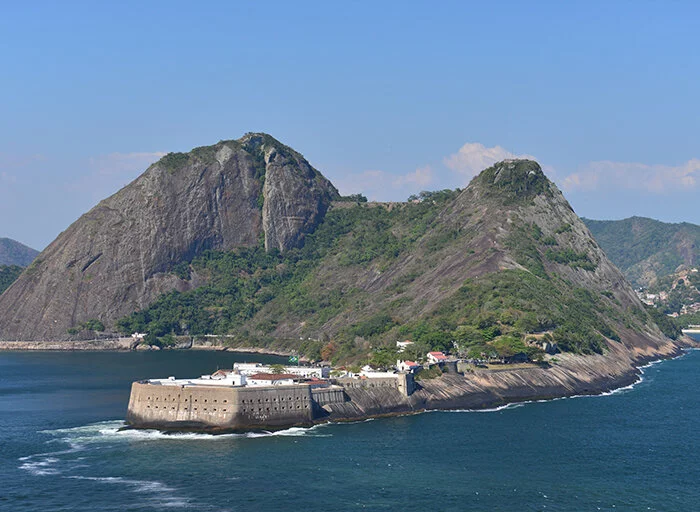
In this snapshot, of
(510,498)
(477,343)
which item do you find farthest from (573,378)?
(510,498)

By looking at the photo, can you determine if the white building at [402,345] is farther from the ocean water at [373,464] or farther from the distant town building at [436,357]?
the ocean water at [373,464]

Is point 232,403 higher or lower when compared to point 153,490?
higher

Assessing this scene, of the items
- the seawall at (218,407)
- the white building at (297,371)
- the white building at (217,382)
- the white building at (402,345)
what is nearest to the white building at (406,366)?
the white building at (297,371)

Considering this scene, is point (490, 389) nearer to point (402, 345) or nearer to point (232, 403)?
point (402, 345)

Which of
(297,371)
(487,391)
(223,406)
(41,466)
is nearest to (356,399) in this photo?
(297,371)

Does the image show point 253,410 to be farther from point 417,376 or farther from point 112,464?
point 417,376

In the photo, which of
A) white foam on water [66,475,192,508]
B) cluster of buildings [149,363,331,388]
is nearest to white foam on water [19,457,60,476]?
white foam on water [66,475,192,508]

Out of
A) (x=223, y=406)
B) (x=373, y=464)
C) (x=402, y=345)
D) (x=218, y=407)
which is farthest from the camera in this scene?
(x=402, y=345)
